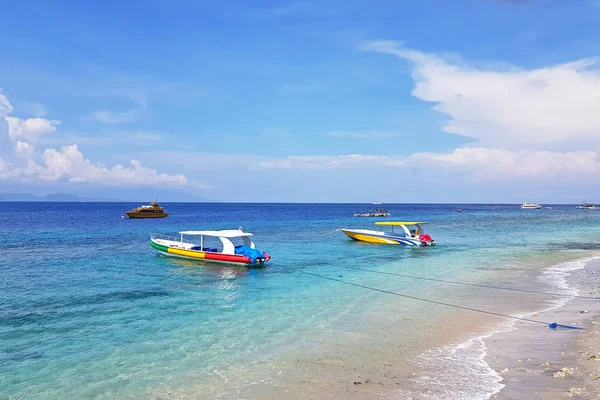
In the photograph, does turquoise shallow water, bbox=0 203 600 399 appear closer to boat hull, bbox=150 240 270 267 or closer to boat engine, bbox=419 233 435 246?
boat hull, bbox=150 240 270 267

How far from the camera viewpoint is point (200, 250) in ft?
113

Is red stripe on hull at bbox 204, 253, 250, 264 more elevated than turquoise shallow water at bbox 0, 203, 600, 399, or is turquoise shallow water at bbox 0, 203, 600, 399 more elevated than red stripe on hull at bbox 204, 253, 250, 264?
red stripe on hull at bbox 204, 253, 250, 264

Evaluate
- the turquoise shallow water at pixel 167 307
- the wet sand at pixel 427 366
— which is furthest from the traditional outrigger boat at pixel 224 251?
the wet sand at pixel 427 366

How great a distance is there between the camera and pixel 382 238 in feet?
158

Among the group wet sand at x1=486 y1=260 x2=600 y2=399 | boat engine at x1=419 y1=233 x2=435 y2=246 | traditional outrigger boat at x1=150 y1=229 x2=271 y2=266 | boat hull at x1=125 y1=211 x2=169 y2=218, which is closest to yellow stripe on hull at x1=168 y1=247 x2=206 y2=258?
traditional outrigger boat at x1=150 y1=229 x2=271 y2=266

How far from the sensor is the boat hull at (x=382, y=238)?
45750 millimetres

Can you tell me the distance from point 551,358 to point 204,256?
25.8 meters

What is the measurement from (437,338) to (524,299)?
8.78m

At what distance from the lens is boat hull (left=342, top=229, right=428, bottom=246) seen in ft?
150

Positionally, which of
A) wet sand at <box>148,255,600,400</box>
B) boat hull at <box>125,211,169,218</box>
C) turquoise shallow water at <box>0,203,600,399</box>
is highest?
boat hull at <box>125,211,169,218</box>

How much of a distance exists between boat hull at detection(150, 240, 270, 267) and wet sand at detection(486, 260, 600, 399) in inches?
771

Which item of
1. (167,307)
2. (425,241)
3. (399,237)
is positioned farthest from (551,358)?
(399,237)

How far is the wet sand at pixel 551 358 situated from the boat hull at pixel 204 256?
19595mm

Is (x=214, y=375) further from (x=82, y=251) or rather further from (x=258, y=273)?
(x=82, y=251)
